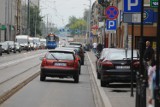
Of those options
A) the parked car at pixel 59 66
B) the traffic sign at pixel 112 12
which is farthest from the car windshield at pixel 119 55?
the traffic sign at pixel 112 12

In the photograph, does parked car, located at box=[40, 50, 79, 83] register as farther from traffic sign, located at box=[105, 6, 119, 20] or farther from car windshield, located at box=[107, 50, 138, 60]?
traffic sign, located at box=[105, 6, 119, 20]

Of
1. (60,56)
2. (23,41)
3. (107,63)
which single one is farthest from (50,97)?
(23,41)

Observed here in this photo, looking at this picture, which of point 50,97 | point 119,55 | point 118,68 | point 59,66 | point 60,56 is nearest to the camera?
point 50,97

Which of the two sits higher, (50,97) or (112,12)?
(112,12)

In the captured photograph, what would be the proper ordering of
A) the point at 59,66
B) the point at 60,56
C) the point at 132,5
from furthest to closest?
the point at 60,56 → the point at 59,66 → the point at 132,5

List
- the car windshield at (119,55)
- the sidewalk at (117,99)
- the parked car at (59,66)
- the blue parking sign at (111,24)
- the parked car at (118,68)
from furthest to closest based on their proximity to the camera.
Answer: the blue parking sign at (111,24) → the parked car at (59,66) → the car windshield at (119,55) → the parked car at (118,68) → the sidewalk at (117,99)

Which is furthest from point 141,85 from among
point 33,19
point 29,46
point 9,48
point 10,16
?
point 33,19

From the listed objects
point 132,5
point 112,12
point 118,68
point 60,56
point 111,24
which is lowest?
point 118,68

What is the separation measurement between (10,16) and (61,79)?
319 feet

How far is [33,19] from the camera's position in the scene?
6555 inches

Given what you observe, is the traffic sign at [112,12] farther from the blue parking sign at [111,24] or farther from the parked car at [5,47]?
the parked car at [5,47]

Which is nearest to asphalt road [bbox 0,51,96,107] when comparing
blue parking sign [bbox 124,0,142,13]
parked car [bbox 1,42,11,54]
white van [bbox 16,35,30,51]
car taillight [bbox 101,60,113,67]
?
car taillight [bbox 101,60,113,67]

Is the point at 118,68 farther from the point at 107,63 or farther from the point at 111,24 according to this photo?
the point at 111,24

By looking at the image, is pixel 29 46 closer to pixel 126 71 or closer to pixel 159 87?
pixel 126 71
